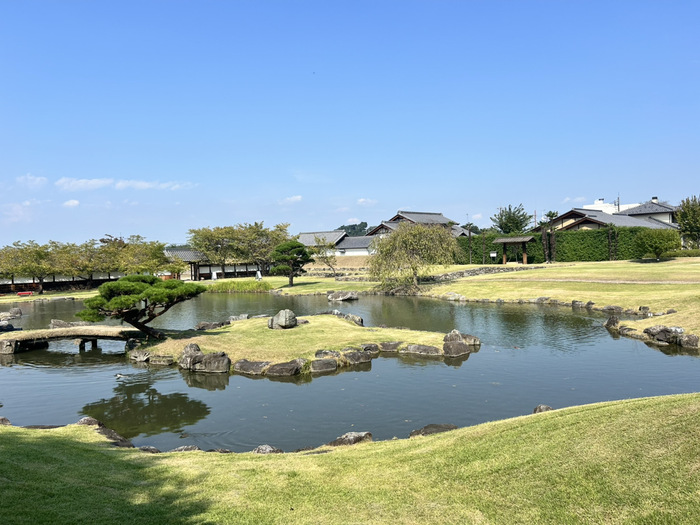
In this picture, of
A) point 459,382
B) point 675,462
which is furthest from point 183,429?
point 675,462

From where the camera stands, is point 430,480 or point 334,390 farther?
point 334,390

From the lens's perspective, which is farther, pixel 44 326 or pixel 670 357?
pixel 44 326

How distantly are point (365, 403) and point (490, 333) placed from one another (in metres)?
14.4

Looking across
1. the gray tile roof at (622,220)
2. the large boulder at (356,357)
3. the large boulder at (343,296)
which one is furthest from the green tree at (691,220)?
the large boulder at (356,357)

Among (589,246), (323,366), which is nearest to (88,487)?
(323,366)

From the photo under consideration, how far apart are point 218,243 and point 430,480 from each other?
236 feet

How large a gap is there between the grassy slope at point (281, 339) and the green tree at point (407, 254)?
25754mm

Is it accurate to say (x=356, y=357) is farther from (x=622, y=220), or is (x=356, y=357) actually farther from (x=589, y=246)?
(x=622, y=220)

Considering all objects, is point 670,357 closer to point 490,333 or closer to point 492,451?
point 490,333

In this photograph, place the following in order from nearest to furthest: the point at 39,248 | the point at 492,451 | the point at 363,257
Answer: the point at 492,451, the point at 39,248, the point at 363,257

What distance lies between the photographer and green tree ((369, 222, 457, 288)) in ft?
169

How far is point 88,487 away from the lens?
7.41m

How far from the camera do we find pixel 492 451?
7910 mm

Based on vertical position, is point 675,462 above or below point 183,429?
above
